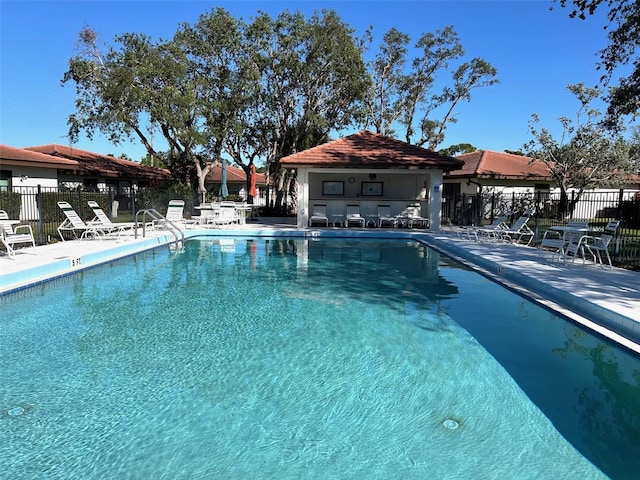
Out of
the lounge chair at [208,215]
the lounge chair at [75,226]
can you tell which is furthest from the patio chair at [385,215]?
the lounge chair at [75,226]

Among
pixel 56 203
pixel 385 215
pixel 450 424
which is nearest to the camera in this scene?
pixel 450 424

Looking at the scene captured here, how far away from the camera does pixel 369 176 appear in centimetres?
2112

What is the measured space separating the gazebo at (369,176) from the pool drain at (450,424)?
1505 centimetres

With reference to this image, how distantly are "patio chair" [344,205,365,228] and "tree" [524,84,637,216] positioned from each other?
32.6 ft

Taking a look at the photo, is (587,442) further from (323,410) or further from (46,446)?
(46,446)

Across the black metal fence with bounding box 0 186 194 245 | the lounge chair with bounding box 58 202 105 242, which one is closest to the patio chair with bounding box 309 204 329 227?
the black metal fence with bounding box 0 186 194 245

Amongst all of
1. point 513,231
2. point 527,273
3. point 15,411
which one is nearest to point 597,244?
point 527,273

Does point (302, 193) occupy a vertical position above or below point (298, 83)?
below

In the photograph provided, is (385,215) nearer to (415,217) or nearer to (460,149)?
(415,217)

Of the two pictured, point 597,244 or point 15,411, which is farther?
point 597,244

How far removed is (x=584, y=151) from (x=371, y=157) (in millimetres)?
11672

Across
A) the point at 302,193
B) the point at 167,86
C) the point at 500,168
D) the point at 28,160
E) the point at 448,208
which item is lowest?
→ the point at 448,208

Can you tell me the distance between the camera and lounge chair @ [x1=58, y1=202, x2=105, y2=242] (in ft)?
40.6

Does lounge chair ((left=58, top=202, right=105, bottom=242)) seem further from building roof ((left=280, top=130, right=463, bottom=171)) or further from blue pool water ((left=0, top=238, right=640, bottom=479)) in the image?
building roof ((left=280, top=130, right=463, bottom=171))
